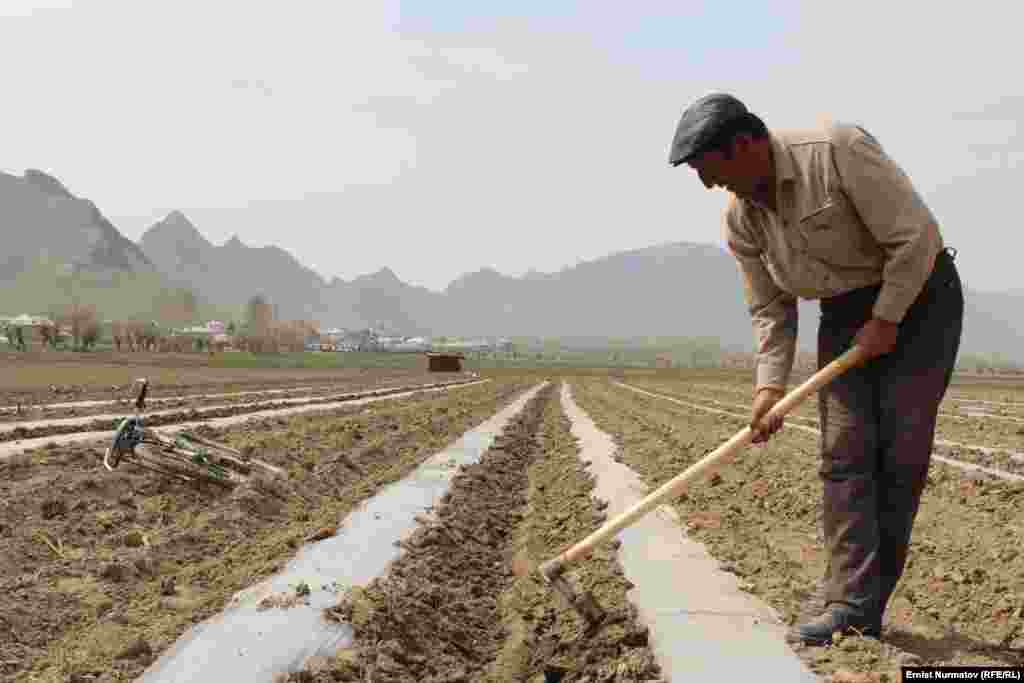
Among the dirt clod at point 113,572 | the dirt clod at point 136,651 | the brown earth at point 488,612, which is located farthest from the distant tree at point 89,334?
the dirt clod at point 136,651

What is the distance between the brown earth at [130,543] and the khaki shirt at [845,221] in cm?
262

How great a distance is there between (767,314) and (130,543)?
13.3 feet

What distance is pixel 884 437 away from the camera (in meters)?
3.20

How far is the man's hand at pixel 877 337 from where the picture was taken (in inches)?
120

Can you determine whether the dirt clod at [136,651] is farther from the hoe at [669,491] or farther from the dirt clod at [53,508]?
the dirt clod at [53,508]

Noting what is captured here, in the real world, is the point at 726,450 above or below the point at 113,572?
above

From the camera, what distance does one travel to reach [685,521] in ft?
19.4

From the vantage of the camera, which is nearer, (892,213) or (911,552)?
(892,213)

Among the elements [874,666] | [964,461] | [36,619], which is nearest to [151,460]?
[36,619]

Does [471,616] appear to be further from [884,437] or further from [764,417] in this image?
[884,437]

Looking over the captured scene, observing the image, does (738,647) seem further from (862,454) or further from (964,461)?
(964,461)

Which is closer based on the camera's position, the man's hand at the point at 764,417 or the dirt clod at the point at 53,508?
the man's hand at the point at 764,417

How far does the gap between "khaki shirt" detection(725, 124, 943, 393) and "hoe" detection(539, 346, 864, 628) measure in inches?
9.4

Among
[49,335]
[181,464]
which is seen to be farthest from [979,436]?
[49,335]
